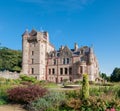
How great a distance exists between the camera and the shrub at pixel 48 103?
1675 cm

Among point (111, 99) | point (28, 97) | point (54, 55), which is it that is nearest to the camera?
point (111, 99)

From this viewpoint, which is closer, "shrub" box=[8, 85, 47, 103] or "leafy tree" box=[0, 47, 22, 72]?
"shrub" box=[8, 85, 47, 103]

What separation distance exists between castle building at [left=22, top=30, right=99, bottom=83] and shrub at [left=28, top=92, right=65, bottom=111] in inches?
1845

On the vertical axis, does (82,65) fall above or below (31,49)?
below

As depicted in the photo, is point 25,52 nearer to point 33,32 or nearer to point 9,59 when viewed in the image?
point 33,32

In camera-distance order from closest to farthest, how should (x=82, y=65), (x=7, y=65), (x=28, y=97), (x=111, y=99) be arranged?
(x=111, y=99) < (x=28, y=97) < (x=82, y=65) < (x=7, y=65)

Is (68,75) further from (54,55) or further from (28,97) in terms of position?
(28,97)

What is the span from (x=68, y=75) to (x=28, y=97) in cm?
4929

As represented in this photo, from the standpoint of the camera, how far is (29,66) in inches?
2685

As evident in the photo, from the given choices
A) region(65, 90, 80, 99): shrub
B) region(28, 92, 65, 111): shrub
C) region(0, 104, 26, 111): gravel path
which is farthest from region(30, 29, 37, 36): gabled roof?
region(28, 92, 65, 111): shrub

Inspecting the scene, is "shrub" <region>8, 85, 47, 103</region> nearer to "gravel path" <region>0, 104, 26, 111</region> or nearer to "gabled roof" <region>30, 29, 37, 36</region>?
"gravel path" <region>0, 104, 26, 111</region>

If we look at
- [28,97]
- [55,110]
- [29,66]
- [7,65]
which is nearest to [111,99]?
[55,110]

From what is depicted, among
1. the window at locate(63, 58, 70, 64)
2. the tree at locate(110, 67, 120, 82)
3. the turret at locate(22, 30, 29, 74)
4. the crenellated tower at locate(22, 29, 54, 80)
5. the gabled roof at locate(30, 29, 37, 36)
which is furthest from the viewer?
the tree at locate(110, 67, 120, 82)

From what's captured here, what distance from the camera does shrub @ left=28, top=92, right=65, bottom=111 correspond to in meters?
16.8
